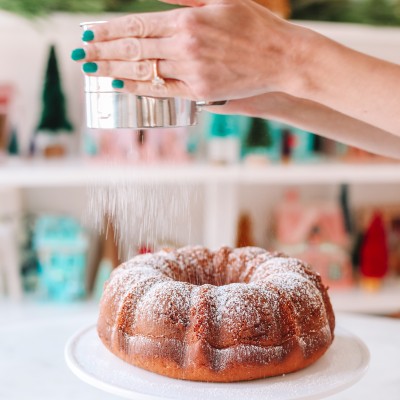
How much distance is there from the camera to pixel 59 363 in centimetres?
100

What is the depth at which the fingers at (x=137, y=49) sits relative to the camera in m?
0.73

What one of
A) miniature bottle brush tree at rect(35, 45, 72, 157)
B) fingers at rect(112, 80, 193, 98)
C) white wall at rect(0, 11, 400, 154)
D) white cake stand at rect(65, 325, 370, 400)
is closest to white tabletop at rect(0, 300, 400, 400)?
white cake stand at rect(65, 325, 370, 400)

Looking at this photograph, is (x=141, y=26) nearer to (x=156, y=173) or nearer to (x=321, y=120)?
(x=321, y=120)

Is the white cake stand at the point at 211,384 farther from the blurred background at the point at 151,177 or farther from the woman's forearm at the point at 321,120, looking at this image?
the blurred background at the point at 151,177

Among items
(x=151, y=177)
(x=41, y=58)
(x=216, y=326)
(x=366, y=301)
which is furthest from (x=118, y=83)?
(x=366, y=301)

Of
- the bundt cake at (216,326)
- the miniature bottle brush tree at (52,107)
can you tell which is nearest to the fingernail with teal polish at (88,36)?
the bundt cake at (216,326)

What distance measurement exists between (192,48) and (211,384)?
1.32 feet

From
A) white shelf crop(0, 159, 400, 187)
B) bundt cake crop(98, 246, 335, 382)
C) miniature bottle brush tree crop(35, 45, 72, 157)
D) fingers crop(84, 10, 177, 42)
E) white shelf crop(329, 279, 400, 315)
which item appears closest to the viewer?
fingers crop(84, 10, 177, 42)

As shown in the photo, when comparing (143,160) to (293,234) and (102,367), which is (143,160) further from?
(102,367)

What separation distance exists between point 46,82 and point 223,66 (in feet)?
4.46

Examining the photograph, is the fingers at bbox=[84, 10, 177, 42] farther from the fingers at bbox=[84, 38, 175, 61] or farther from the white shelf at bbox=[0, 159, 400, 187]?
the white shelf at bbox=[0, 159, 400, 187]

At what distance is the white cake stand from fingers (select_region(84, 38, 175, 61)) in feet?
1.24

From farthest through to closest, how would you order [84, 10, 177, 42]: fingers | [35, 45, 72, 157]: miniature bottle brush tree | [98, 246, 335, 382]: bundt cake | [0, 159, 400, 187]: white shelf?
1. [35, 45, 72, 157]: miniature bottle brush tree
2. [0, 159, 400, 187]: white shelf
3. [98, 246, 335, 382]: bundt cake
4. [84, 10, 177, 42]: fingers

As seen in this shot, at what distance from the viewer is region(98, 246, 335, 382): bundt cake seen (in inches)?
32.8
